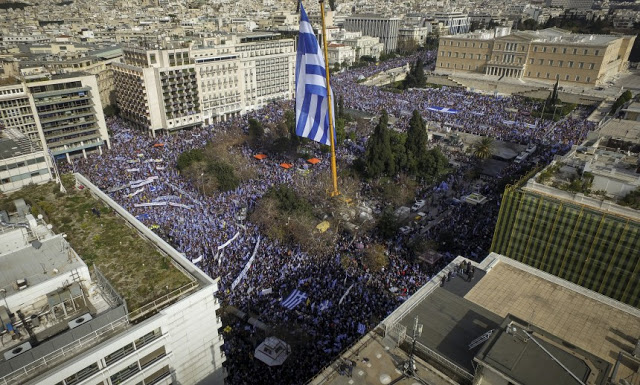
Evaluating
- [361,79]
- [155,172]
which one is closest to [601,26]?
→ [361,79]

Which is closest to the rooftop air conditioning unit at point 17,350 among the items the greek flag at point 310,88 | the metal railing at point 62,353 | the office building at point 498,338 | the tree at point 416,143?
the metal railing at point 62,353

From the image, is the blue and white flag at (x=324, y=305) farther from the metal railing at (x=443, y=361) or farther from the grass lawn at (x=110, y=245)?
the metal railing at (x=443, y=361)

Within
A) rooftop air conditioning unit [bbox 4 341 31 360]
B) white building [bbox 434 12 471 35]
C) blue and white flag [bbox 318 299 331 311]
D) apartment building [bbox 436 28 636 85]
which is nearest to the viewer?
rooftop air conditioning unit [bbox 4 341 31 360]

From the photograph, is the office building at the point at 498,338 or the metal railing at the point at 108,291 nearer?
the office building at the point at 498,338

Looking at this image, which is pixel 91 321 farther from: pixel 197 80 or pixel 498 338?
pixel 197 80

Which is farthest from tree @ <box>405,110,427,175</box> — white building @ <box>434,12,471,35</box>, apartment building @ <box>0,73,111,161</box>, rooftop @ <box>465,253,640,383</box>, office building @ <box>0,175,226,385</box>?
white building @ <box>434,12,471,35</box>

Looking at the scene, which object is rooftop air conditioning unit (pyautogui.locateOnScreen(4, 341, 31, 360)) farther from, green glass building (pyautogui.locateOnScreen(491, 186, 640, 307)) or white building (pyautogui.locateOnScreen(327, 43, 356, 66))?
white building (pyautogui.locateOnScreen(327, 43, 356, 66))

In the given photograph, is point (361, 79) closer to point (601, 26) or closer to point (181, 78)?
point (181, 78)
